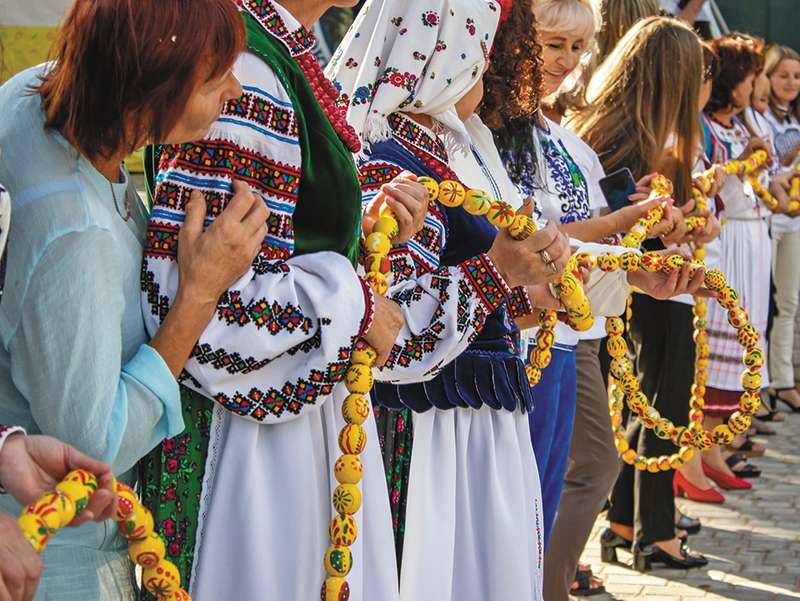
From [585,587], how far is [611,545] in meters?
0.49

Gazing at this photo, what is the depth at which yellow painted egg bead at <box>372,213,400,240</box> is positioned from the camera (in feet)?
8.24

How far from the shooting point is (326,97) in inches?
95.4

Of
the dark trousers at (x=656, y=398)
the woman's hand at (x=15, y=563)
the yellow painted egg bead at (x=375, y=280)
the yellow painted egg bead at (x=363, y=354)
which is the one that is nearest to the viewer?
the woman's hand at (x=15, y=563)

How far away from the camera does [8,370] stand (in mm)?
1914

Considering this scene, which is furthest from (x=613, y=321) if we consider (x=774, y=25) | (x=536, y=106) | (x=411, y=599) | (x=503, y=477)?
(x=774, y=25)

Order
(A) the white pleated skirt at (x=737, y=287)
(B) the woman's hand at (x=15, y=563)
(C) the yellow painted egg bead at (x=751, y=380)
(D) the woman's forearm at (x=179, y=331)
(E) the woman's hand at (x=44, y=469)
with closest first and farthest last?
1. (B) the woman's hand at (x=15, y=563)
2. (E) the woman's hand at (x=44, y=469)
3. (D) the woman's forearm at (x=179, y=331)
4. (C) the yellow painted egg bead at (x=751, y=380)
5. (A) the white pleated skirt at (x=737, y=287)

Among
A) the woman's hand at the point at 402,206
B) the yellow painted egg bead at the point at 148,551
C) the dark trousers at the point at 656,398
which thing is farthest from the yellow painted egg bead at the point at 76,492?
the dark trousers at the point at 656,398

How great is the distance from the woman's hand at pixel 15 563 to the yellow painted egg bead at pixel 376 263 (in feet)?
3.55

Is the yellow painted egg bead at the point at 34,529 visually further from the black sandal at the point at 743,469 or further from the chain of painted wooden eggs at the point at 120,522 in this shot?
the black sandal at the point at 743,469

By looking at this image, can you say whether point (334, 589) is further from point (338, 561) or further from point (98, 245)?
point (98, 245)

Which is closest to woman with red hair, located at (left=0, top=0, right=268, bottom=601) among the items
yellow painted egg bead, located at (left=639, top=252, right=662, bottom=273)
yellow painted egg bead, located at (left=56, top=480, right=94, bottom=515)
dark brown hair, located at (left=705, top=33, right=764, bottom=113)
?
yellow painted egg bead, located at (left=56, top=480, right=94, bottom=515)

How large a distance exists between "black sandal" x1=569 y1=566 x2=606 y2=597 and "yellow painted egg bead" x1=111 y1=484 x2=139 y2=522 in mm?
3571

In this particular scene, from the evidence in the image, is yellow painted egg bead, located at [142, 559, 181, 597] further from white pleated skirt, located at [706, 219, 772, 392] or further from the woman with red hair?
white pleated skirt, located at [706, 219, 772, 392]

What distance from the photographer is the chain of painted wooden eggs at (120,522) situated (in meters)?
1.58
